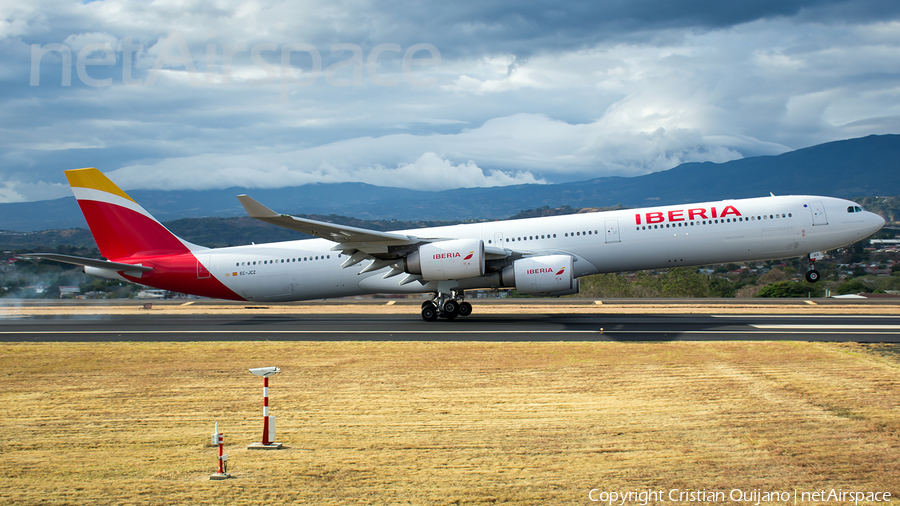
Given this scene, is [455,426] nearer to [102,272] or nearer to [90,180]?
[102,272]

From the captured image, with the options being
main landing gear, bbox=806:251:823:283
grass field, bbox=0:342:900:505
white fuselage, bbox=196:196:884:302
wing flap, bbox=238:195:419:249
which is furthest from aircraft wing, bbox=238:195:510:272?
main landing gear, bbox=806:251:823:283

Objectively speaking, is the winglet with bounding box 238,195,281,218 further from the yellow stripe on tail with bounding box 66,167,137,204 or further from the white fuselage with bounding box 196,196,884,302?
the yellow stripe on tail with bounding box 66,167,137,204

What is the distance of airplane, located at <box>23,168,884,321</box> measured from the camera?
24.4m

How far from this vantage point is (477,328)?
23234 millimetres

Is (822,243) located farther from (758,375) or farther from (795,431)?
(795,431)

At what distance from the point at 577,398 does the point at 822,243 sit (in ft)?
62.0

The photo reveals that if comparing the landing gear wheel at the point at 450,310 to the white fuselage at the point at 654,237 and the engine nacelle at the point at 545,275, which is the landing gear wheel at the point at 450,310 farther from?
the engine nacelle at the point at 545,275

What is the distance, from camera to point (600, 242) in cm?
2561

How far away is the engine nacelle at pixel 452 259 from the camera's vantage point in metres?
24.0

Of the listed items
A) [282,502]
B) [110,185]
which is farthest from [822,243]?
[110,185]

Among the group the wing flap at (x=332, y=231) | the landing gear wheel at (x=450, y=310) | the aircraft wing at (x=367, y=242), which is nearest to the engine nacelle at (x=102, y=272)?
the wing flap at (x=332, y=231)

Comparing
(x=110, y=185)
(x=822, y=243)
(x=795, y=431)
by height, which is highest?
(x=110, y=185)

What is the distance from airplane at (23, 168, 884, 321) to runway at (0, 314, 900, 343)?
1.61 meters

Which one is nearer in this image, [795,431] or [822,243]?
[795,431]
